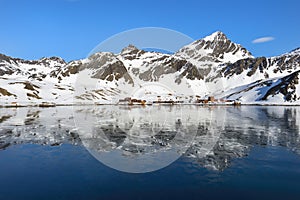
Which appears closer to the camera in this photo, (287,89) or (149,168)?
(149,168)

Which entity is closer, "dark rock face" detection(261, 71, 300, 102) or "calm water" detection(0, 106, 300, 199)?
"calm water" detection(0, 106, 300, 199)

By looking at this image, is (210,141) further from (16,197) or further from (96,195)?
(16,197)

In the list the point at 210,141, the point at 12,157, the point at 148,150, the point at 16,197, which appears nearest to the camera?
the point at 16,197

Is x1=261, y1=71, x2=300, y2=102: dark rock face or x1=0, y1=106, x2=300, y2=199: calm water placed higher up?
x1=261, y1=71, x2=300, y2=102: dark rock face

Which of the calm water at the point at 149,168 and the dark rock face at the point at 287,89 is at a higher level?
the dark rock face at the point at 287,89

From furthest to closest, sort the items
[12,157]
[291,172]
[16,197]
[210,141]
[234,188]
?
[210,141], [12,157], [291,172], [234,188], [16,197]

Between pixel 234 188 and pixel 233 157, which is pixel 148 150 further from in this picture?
pixel 234 188

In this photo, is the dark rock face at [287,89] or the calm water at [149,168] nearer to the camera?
the calm water at [149,168]

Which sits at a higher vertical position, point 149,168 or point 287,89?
point 287,89

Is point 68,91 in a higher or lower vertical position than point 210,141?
higher

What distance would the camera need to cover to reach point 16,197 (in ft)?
36.9

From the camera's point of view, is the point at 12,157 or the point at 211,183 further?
the point at 12,157

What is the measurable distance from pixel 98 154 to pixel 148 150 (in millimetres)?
3982

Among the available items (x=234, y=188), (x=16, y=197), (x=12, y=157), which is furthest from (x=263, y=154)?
(x=12, y=157)
